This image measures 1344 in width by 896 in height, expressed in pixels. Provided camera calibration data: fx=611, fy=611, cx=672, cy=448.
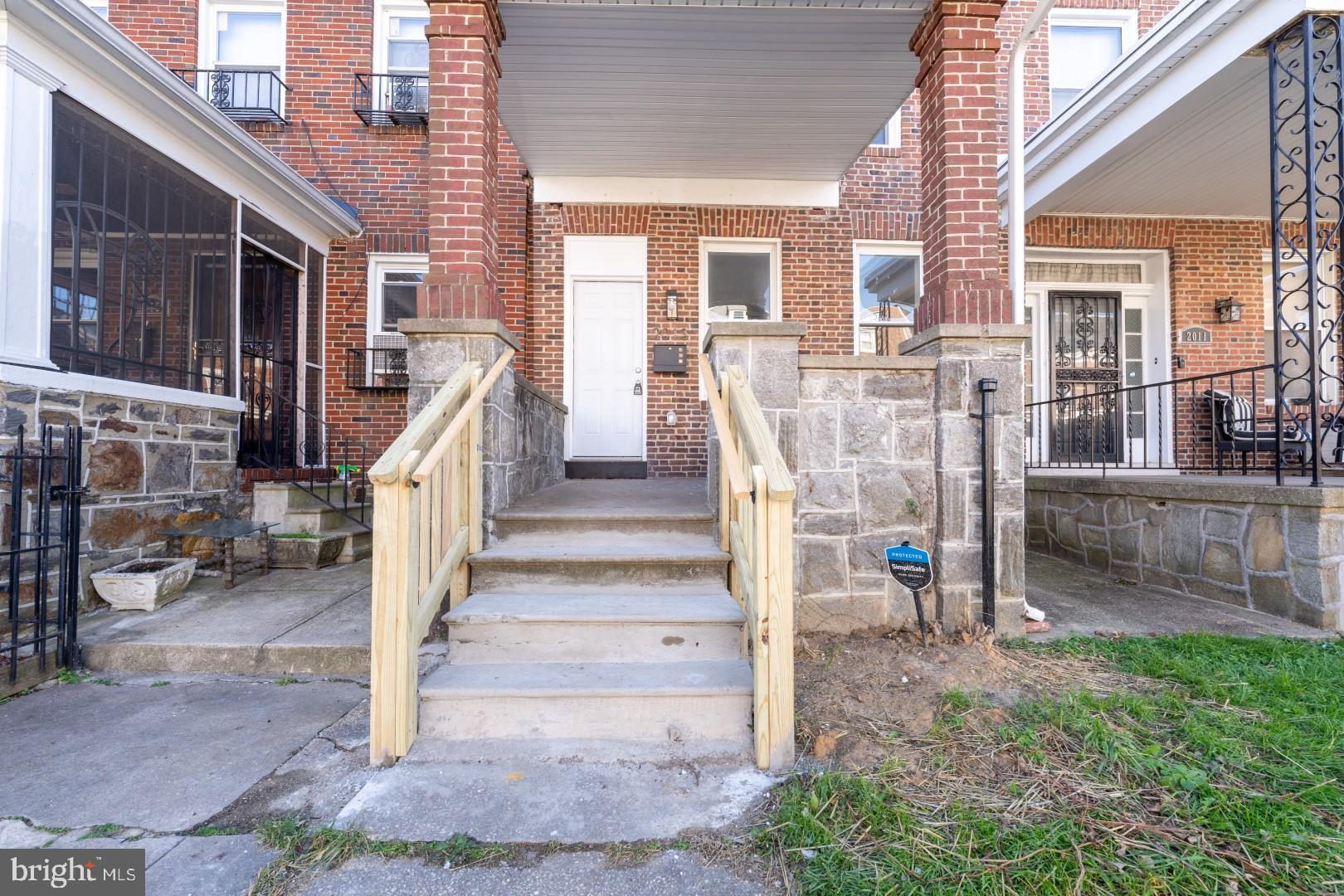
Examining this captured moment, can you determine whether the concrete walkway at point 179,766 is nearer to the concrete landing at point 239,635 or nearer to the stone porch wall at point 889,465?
the concrete landing at point 239,635

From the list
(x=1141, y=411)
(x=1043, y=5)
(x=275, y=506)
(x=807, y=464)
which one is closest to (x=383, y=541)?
(x=807, y=464)

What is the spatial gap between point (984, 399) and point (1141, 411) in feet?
17.1

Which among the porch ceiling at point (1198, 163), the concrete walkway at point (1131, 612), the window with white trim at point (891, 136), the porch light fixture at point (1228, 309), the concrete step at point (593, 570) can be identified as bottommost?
the concrete walkway at point (1131, 612)

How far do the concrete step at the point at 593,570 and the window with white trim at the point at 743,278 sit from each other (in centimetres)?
389

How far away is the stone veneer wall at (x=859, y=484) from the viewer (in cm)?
312

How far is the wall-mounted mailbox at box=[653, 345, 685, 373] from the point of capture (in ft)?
20.0

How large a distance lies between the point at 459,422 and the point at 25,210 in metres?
2.97

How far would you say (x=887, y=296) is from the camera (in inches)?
257

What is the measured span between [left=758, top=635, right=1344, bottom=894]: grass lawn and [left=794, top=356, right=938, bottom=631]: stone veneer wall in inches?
30.6

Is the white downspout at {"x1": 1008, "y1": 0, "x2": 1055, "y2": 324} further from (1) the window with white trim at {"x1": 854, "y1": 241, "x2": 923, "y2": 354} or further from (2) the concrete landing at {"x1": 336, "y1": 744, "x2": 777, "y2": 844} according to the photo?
(2) the concrete landing at {"x1": 336, "y1": 744, "x2": 777, "y2": 844}

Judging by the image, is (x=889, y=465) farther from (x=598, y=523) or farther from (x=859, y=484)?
(x=598, y=523)

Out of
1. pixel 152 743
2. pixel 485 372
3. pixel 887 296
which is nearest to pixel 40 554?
pixel 152 743

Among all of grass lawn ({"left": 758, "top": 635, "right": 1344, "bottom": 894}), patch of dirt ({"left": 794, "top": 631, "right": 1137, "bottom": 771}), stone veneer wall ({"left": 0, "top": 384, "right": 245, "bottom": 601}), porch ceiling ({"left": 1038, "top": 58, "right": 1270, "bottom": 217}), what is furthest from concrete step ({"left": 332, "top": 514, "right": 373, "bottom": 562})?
porch ceiling ({"left": 1038, "top": 58, "right": 1270, "bottom": 217})

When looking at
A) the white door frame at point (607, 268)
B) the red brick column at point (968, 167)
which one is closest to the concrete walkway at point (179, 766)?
the red brick column at point (968, 167)
